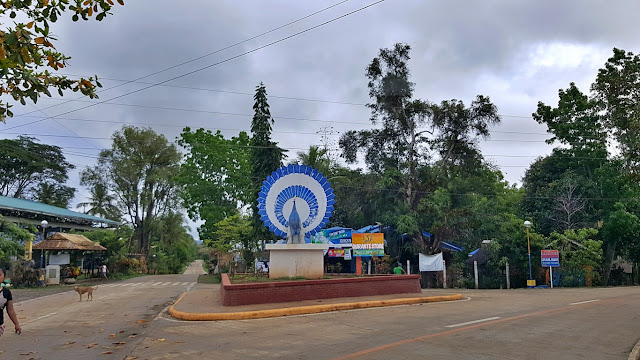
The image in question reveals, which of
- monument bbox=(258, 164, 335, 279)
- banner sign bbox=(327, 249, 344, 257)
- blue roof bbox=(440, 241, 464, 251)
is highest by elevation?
monument bbox=(258, 164, 335, 279)

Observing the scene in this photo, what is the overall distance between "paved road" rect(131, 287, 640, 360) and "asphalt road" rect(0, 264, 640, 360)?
0.07 feet

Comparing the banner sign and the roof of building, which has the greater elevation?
the roof of building

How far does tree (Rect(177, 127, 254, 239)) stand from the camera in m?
46.6

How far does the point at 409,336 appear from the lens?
32.4ft

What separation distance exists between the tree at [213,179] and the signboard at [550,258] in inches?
1069

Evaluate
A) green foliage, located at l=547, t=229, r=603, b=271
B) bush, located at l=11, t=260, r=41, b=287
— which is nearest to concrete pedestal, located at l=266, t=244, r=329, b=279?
green foliage, located at l=547, t=229, r=603, b=271

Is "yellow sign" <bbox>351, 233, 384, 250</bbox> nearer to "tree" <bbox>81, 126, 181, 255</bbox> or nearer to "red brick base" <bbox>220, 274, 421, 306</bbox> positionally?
"red brick base" <bbox>220, 274, 421, 306</bbox>

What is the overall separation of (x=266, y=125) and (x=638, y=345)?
30.4 m

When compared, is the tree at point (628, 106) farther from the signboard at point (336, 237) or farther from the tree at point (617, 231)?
the signboard at point (336, 237)

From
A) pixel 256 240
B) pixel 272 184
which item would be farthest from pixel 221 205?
pixel 272 184

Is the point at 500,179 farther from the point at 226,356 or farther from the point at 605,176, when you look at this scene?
the point at 226,356

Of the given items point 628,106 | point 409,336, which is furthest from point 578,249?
point 409,336

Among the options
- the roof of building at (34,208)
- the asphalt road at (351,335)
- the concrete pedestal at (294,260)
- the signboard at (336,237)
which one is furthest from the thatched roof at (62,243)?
the concrete pedestal at (294,260)

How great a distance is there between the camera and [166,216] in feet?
184
